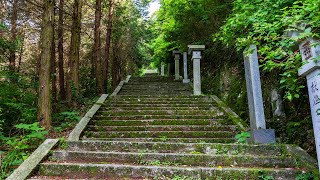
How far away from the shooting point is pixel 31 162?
13.5 feet

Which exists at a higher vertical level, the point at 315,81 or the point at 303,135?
the point at 315,81

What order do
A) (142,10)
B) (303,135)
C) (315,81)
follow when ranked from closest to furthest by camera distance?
(315,81), (303,135), (142,10)

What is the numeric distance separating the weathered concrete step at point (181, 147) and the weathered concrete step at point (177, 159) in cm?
24

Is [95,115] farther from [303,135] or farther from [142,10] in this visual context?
[142,10]

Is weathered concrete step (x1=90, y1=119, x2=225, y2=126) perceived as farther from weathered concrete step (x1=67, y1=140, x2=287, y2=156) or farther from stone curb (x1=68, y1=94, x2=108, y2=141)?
weathered concrete step (x1=67, y1=140, x2=287, y2=156)

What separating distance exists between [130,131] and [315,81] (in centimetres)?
449

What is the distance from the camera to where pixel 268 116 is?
6.39 metres

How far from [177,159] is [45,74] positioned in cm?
406

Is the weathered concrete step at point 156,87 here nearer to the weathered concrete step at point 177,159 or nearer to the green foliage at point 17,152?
the green foliage at point 17,152

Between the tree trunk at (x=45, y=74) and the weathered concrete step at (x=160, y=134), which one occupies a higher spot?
the tree trunk at (x=45, y=74)

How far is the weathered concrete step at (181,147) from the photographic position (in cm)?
456

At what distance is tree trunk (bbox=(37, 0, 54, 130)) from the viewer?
618 centimetres

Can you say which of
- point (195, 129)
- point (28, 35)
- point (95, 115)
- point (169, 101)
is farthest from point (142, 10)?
point (195, 129)

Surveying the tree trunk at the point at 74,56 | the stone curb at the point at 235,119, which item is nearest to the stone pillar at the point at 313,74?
the stone curb at the point at 235,119
